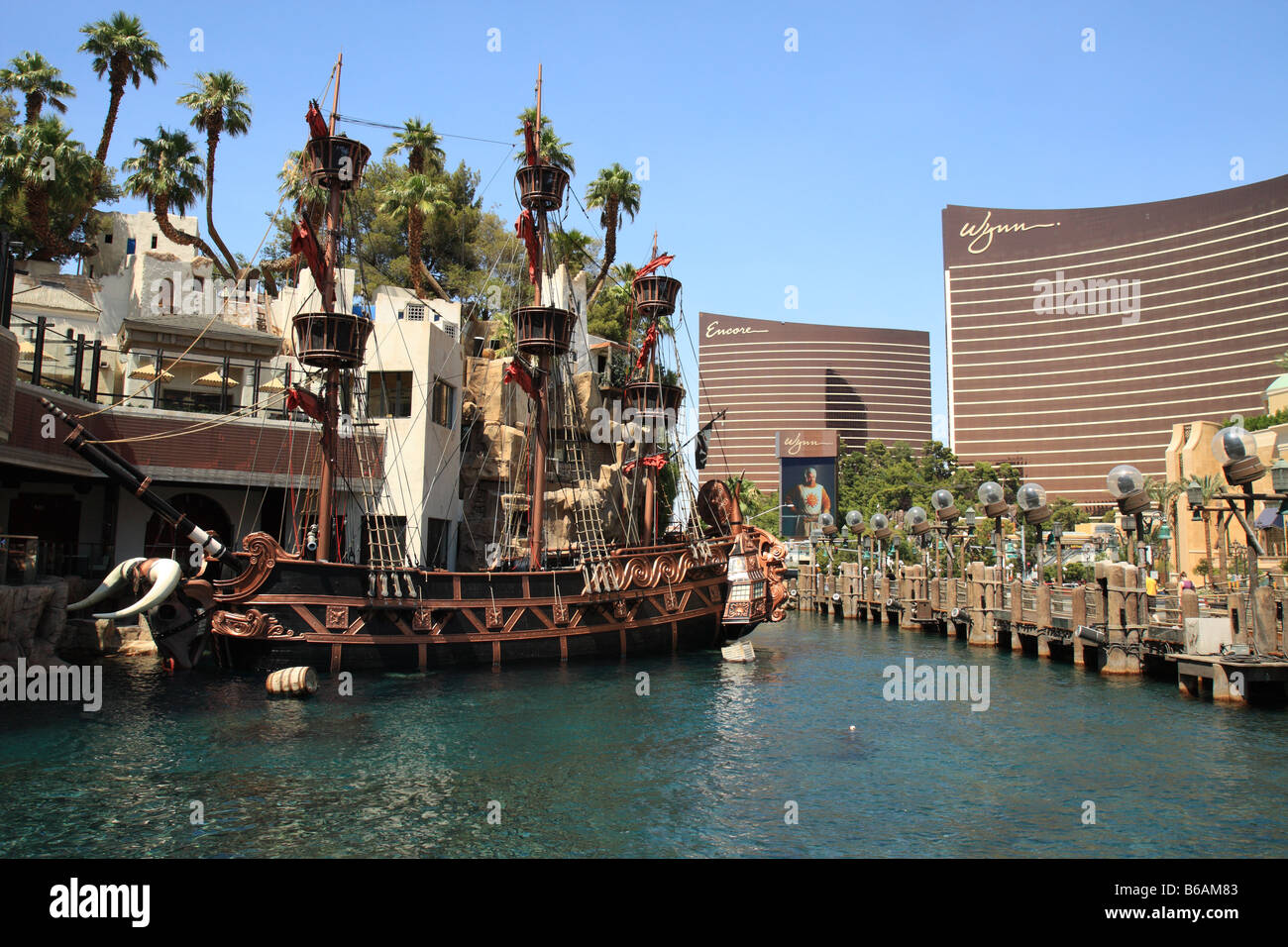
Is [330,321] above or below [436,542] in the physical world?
above

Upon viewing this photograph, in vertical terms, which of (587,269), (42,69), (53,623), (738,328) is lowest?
(53,623)

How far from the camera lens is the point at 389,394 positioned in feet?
111

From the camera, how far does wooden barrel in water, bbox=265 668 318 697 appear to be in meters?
19.8

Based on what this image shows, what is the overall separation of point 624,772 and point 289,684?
901cm

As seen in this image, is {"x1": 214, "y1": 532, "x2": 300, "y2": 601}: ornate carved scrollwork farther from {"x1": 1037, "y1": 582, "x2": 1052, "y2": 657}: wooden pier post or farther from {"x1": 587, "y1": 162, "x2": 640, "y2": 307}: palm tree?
{"x1": 587, "y1": 162, "x2": 640, "y2": 307}: palm tree

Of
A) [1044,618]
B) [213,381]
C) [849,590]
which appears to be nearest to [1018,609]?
[1044,618]

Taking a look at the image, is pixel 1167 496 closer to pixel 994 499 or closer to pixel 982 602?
pixel 982 602

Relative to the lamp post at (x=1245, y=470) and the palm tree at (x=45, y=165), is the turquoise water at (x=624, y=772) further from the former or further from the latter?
the palm tree at (x=45, y=165)

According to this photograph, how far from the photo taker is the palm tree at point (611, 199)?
50.8 meters

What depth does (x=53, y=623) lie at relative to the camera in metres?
21.4

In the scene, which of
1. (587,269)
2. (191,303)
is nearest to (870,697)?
(191,303)

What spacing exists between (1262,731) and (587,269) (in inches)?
1917

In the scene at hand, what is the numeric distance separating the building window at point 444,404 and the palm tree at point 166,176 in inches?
771
